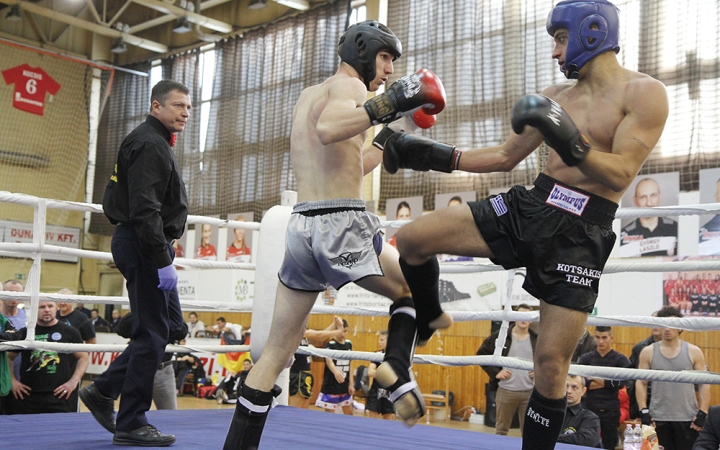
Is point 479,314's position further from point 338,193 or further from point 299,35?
point 299,35

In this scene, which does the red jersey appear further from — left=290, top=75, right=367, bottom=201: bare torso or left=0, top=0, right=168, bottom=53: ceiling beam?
left=290, top=75, right=367, bottom=201: bare torso

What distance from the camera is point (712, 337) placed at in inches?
276

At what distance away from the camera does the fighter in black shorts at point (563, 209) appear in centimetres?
185

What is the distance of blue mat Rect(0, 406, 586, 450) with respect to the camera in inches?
96.5

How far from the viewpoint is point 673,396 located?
4559 mm

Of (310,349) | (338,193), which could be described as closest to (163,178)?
(338,193)

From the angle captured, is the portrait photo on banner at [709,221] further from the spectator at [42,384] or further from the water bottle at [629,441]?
the spectator at [42,384]

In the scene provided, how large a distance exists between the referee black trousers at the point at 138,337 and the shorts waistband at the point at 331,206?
70cm

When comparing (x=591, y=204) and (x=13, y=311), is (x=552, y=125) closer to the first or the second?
(x=591, y=204)

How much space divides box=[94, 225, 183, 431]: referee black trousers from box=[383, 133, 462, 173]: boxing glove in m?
1.01

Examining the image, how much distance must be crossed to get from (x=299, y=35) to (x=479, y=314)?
9315mm

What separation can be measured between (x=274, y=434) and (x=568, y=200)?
→ 152cm

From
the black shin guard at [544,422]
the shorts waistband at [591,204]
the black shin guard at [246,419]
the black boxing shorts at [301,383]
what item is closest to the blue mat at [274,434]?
the black shin guard at [246,419]

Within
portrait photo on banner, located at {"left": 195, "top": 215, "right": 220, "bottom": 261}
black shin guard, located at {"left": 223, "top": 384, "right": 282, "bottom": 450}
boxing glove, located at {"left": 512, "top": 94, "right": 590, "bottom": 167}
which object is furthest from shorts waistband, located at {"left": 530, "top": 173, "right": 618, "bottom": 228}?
portrait photo on banner, located at {"left": 195, "top": 215, "right": 220, "bottom": 261}
